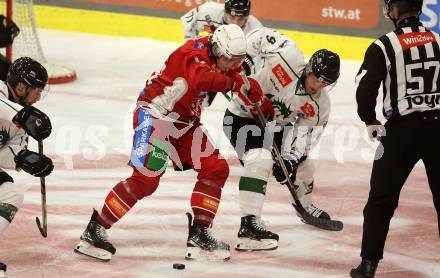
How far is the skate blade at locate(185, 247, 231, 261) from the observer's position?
189 inches

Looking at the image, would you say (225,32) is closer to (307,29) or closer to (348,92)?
(348,92)

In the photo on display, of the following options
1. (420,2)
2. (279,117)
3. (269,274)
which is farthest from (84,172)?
(420,2)

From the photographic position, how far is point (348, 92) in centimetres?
859

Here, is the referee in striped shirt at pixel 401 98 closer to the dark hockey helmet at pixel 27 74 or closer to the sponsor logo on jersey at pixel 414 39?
the sponsor logo on jersey at pixel 414 39

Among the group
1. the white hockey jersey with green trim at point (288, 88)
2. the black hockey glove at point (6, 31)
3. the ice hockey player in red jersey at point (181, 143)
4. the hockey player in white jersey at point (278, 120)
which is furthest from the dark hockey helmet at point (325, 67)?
the black hockey glove at point (6, 31)

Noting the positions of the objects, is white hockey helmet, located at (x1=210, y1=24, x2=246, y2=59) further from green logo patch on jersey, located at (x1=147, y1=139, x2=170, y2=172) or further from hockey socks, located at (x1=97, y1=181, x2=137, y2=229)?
hockey socks, located at (x1=97, y1=181, x2=137, y2=229)

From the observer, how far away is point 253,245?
4.96 meters

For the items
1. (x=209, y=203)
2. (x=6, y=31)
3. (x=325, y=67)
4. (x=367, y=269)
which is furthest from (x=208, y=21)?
(x=367, y=269)

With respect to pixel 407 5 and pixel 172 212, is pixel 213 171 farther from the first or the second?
pixel 407 5

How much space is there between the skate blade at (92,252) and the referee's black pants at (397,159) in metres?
1.21

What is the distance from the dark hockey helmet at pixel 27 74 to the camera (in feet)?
14.6

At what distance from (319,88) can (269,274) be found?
38.9 inches

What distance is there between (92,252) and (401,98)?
1.58 metres

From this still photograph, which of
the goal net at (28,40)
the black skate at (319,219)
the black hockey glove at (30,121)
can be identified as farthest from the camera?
the goal net at (28,40)
